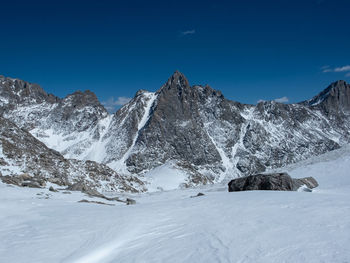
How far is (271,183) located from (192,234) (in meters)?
11.0

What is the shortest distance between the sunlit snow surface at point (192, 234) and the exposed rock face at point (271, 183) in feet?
20.2

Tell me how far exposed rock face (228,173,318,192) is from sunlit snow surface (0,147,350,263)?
6.15 metres

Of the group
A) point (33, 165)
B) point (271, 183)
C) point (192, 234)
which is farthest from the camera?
point (33, 165)

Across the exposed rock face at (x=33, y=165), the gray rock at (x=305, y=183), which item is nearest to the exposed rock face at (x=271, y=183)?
the gray rock at (x=305, y=183)

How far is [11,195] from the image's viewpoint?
1691cm

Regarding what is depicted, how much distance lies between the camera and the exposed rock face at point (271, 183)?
53.4 ft

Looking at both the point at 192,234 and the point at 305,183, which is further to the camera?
the point at 305,183

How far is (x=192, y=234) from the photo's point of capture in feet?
23.9

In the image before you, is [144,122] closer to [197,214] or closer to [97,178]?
[97,178]

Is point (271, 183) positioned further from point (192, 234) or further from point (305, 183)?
point (192, 234)

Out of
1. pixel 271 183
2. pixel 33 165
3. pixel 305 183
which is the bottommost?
pixel 305 183

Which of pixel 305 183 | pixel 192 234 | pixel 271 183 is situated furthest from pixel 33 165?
pixel 192 234

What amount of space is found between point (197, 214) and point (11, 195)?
13.1 metres

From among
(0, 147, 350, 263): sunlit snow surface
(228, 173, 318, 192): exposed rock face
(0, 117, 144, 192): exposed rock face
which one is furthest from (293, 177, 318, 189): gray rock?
(0, 117, 144, 192): exposed rock face
